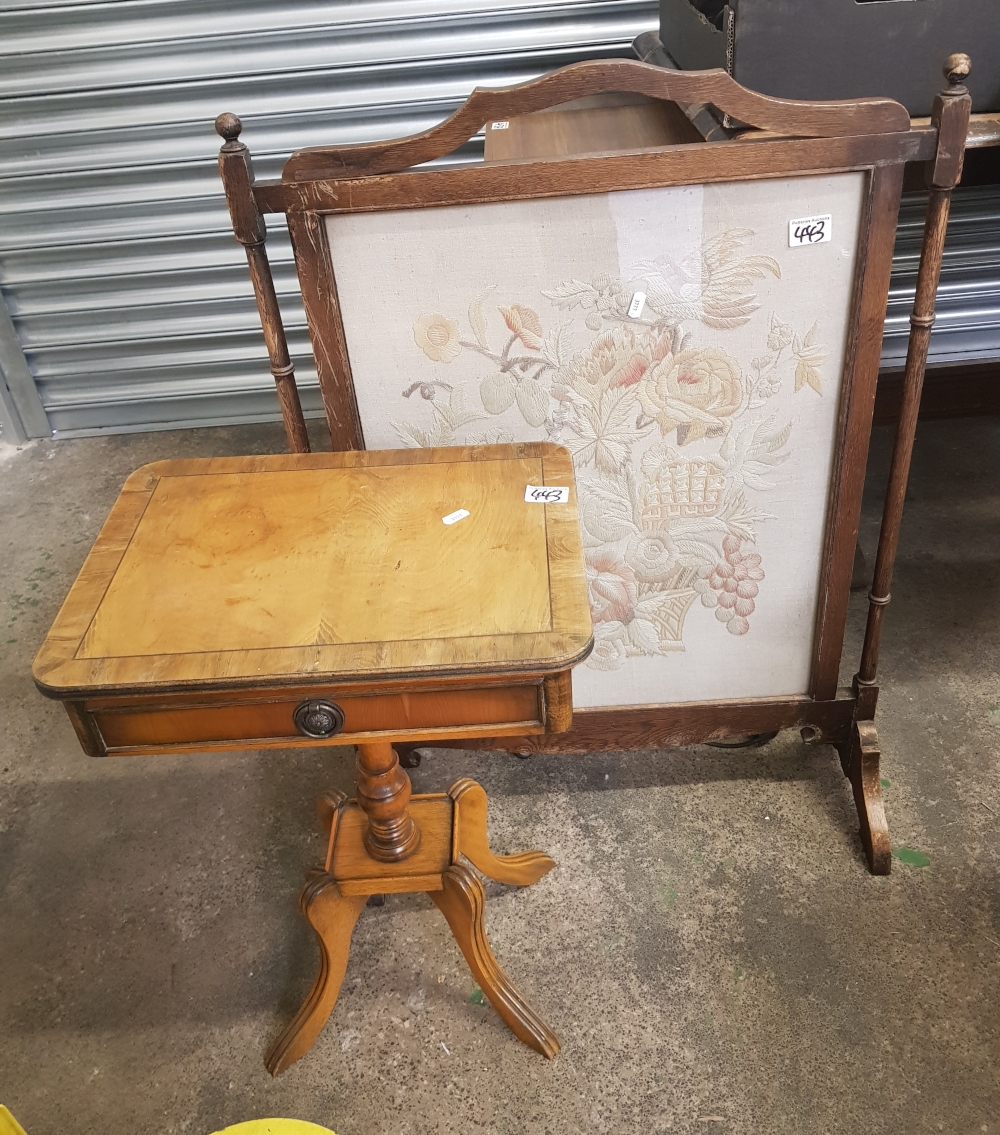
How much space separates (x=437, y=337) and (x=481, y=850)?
845mm

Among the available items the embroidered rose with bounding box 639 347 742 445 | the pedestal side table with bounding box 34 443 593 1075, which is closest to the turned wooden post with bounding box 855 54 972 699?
the embroidered rose with bounding box 639 347 742 445

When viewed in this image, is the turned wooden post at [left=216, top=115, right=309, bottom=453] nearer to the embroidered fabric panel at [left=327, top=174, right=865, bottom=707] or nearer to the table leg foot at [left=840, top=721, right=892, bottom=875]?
the embroidered fabric panel at [left=327, top=174, right=865, bottom=707]

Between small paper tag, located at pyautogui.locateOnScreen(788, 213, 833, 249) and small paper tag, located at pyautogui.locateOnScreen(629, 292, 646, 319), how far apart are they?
22cm

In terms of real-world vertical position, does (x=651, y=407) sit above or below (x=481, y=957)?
above

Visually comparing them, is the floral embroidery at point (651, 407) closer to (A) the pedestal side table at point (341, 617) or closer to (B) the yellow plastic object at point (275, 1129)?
(A) the pedestal side table at point (341, 617)

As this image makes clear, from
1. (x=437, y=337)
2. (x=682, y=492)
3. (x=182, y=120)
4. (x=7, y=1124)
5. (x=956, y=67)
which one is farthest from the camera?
(x=182, y=120)

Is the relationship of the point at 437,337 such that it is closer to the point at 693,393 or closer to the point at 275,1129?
the point at 693,393

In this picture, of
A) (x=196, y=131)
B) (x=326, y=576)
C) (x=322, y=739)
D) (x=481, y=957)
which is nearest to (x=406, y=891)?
(x=481, y=957)

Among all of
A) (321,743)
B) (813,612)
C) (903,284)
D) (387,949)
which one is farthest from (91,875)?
(903,284)

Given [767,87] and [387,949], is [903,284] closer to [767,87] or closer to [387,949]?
[767,87]

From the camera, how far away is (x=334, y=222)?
1.36 meters

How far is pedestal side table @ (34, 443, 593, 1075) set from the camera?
1049mm

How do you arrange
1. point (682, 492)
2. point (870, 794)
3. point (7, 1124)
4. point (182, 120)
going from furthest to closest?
point (182, 120) → point (870, 794) → point (682, 492) → point (7, 1124)

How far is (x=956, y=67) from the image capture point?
1.22 metres
